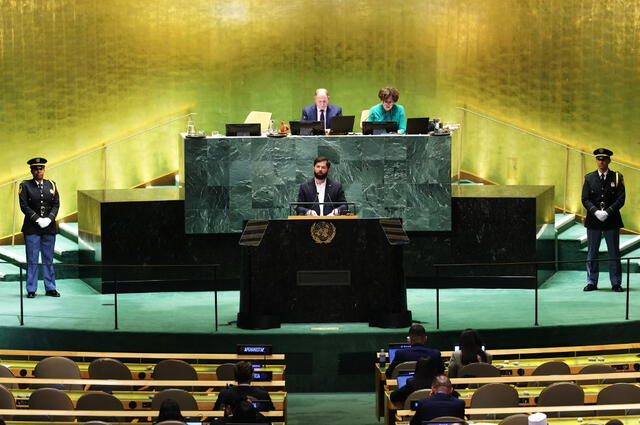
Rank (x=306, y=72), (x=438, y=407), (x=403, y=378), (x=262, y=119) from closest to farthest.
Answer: (x=438, y=407), (x=403, y=378), (x=262, y=119), (x=306, y=72)

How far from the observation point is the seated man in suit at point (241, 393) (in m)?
8.62

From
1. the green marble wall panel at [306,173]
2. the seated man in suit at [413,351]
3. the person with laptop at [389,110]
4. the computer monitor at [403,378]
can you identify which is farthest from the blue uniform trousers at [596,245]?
the computer monitor at [403,378]

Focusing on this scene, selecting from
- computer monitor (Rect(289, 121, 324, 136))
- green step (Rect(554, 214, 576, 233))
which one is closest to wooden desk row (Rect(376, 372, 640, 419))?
computer monitor (Rect(289, 121, 324, 136))

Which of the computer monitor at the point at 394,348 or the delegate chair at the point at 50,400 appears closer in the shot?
the delegate chair at the point at 50,400

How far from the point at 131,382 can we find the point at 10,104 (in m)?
8.47

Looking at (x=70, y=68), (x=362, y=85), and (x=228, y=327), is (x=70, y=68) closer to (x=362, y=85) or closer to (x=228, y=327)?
(x=362, y=85)

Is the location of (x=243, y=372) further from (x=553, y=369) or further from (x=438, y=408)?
(x=553, y=369)

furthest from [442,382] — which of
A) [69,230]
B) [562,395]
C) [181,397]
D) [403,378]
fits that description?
[69,230]

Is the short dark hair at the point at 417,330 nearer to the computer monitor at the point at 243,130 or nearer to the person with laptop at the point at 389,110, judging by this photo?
the person with laptop at the point at 389,110

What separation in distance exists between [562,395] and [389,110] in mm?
6524

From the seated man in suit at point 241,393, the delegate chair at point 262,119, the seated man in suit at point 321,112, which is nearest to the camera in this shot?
the seated man in suit at point 241,393

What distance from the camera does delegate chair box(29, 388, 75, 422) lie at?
8852 millimetres

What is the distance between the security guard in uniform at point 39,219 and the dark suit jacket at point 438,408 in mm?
7057

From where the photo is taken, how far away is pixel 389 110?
1473 cm
